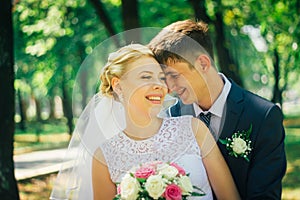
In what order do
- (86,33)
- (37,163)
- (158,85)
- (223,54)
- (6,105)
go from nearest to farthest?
(158,85) < (6,105) < (223,54) < (86,33) < (37,163)

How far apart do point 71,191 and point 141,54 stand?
1151 millimetres

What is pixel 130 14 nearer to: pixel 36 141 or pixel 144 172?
pixel 144 172

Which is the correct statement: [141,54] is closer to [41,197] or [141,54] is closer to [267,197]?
[267,197]

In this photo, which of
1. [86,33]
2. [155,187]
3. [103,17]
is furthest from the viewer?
[86,33]

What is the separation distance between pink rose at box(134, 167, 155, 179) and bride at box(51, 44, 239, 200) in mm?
359

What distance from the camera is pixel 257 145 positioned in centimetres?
356

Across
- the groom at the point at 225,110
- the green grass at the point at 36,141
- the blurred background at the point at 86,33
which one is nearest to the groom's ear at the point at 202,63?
the groom at the point at 225,110

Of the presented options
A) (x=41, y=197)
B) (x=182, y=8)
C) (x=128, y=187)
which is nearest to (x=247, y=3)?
(x=182, y=8)

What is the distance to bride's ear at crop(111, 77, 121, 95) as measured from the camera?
338 centimetres

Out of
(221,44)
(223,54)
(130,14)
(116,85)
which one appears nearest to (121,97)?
(116,85)

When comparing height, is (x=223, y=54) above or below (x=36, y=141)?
above

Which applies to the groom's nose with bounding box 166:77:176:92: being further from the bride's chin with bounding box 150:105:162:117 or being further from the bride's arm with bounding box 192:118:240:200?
the bride's arm with bounding box 192:118:240:200

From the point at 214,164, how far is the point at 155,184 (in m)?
0.64

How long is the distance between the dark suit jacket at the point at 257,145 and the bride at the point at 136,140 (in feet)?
0.27
